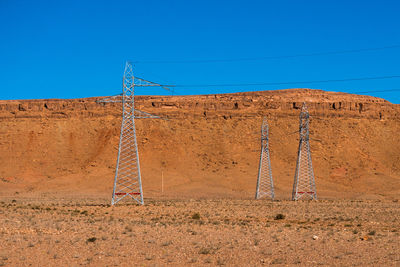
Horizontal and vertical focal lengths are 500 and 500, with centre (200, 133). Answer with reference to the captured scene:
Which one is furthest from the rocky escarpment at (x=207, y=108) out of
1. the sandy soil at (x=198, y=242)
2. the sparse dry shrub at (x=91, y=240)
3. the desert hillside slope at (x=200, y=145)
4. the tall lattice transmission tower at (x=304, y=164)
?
the sparse dry shrub at (x=91, y=240)

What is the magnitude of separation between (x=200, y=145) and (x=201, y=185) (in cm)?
1484

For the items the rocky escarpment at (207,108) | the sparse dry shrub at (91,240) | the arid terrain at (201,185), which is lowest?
the sparse dry shrub at (91,240)

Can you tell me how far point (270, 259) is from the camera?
14469mm

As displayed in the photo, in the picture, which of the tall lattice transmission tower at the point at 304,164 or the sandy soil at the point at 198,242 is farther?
the tall lattice transmission tower at the point at 304,164

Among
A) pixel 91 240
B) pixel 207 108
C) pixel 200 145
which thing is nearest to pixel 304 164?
pixel 200 145

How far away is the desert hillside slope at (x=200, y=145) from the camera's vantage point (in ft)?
227

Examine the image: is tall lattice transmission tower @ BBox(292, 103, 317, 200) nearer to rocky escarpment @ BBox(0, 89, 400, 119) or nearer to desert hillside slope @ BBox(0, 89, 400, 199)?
desert hillside slope @ BBox(0, 89, 400, 199)

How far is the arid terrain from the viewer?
16.2m

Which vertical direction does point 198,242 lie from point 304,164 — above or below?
below

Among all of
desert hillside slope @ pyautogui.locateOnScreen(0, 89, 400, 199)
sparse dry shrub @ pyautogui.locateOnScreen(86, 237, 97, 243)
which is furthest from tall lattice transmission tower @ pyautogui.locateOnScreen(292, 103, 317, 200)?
sparse dry shrub @ pyautogui.locateOnScreen(86, 237, 97, 243)

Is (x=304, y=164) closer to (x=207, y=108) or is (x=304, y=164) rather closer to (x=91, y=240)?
(x=207, y=108)

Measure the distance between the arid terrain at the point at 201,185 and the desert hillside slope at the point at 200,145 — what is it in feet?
0.83

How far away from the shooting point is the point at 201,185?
67938mm

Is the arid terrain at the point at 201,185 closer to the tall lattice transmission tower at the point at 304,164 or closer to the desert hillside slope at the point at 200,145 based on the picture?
the desert hillside slope at the point at 200,145
